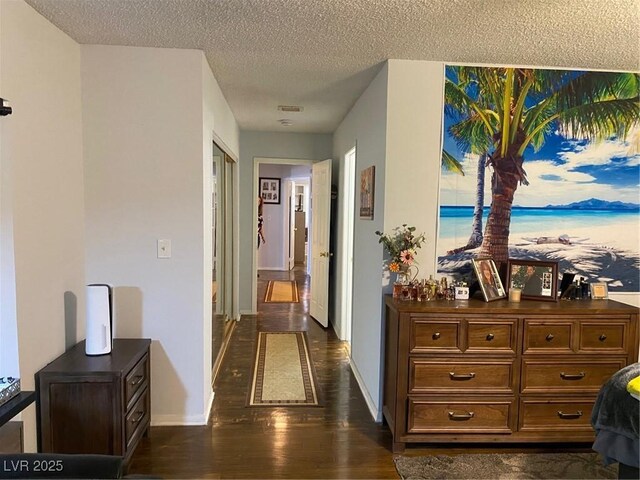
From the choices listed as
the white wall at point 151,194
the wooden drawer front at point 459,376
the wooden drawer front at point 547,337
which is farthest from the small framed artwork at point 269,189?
the wooden drawer front at point 547,337

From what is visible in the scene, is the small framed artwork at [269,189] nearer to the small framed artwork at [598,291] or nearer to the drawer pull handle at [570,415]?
the small framed artwork at [598,291]

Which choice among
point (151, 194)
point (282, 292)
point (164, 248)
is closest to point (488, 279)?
point (164, 248)

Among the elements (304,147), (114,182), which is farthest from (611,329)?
(304,147)

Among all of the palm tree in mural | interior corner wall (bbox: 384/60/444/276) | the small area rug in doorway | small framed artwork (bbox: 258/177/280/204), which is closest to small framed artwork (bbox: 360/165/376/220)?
interior corner wall (bbox: 384/60/444/276)

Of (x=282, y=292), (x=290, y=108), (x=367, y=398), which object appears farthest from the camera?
(x=282, y=292)

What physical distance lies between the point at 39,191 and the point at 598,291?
11.3 feet

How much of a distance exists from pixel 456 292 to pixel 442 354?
0.44m

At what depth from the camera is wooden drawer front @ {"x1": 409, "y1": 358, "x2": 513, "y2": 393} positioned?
2.44 metres

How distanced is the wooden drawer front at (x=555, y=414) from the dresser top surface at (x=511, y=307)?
22.0 inches

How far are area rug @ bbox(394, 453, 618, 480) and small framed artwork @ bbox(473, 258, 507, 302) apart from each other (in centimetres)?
94

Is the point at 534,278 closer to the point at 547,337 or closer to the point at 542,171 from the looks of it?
the point at 547,337

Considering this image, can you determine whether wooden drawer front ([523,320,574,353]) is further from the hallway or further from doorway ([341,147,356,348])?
doorway ([341,147,356,348])

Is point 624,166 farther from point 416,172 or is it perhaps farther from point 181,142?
point 181,142

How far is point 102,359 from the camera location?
2.31 metres
